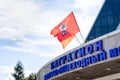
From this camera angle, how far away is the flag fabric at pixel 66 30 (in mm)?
30406

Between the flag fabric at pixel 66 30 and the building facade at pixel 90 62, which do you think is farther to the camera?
the flag fabric at pixel 66 30

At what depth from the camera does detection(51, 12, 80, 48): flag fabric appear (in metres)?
30.4

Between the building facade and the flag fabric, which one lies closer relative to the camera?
the building facade

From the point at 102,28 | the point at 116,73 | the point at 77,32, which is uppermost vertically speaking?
the point at 102,28

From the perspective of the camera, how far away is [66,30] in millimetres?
30953

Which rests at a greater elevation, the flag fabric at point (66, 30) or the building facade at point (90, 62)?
the flag fabric at point (66, 30)

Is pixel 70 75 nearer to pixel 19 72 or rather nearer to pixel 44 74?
pixel 44 74

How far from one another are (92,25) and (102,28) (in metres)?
1.64

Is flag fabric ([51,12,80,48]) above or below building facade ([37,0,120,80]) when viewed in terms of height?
above

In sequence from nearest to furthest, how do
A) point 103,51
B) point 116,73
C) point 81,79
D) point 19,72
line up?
point 103,51
point 116,73
point 81,79
point 19,72

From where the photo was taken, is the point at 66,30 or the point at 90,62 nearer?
the point at 90,62

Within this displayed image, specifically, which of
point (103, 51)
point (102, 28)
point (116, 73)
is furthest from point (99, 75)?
point (102, 28)

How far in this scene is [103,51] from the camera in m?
25.2

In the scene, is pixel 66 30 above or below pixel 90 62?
above
